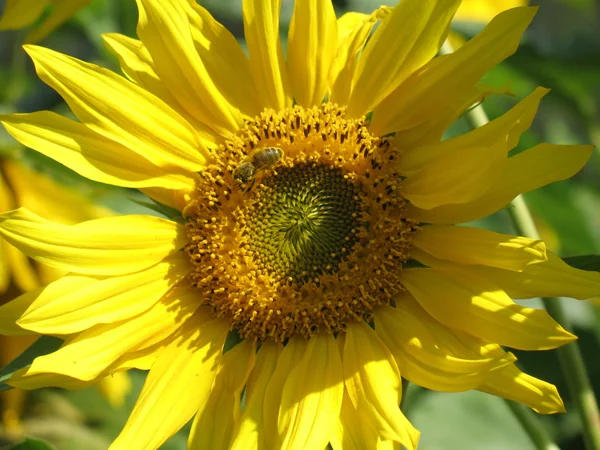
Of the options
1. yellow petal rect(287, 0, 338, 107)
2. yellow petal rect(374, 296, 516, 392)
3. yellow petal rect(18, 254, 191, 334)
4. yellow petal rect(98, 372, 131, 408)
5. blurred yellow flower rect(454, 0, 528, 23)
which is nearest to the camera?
yellow petal rect(374, 296, 516, 392)

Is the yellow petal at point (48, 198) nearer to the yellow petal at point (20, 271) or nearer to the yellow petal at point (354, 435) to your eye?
the yellow petal at point (20, 271)

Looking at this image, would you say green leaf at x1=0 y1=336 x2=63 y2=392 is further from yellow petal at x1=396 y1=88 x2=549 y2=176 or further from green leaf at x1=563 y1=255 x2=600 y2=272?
green leaf at x1=563 y1=255 x2=600 y2=272

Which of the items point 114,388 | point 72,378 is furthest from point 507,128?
point 114,388

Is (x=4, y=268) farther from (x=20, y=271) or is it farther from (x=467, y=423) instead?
(x=467, y=423)

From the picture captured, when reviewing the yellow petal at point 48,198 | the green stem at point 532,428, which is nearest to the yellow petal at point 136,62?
the yellow petal at point 48,198

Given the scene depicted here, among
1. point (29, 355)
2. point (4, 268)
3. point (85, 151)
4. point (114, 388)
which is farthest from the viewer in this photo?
point (114, 388)

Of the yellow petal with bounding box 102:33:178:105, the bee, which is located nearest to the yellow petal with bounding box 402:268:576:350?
the bee

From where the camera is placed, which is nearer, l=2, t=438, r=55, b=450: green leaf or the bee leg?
l=2, t=438, r=55, b=450: green leaf
